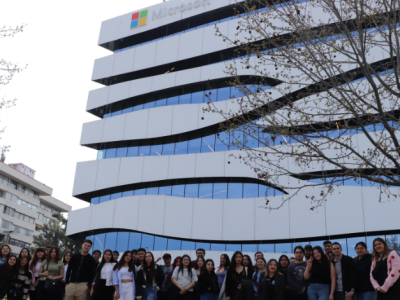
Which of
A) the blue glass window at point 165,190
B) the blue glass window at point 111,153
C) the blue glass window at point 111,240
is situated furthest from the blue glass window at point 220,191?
the blue glass window at point 111,153

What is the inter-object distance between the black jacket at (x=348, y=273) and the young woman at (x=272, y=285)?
4.54ft

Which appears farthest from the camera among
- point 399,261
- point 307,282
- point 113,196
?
point 113,196

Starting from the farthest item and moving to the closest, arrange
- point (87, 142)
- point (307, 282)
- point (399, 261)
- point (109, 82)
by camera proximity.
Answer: point (109, 82), point (87, 142), point (307, 282), point (399, 261)

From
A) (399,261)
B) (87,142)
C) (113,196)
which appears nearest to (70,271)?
(399,261)

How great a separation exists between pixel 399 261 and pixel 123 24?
93.6 ft

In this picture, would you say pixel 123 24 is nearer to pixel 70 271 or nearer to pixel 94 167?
pixel 94 167

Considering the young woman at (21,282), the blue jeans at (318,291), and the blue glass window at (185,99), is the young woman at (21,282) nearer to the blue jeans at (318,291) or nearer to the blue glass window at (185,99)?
the blue jeans at (318,291)

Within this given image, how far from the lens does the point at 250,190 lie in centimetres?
2305

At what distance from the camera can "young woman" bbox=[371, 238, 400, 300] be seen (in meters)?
6.78

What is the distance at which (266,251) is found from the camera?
843 inches

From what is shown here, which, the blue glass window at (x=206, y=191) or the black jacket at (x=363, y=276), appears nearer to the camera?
the black jacket at (x=363, y=276)

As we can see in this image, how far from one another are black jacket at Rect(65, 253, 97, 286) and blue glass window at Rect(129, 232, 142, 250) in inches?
579

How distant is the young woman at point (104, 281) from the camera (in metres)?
9.98

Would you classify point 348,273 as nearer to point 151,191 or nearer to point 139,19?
point 151,191
